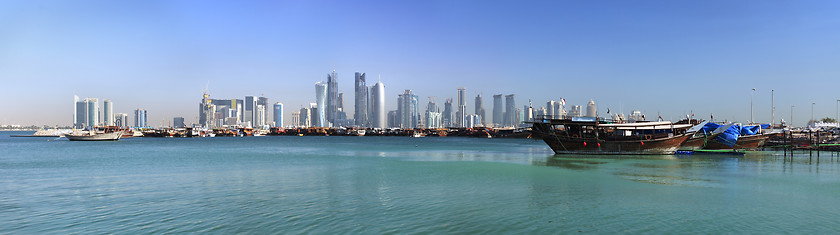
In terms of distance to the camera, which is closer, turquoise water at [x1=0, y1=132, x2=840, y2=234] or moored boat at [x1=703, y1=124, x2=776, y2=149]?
turquoise water at [x1=0, y1=132, x2=840, y2=234]

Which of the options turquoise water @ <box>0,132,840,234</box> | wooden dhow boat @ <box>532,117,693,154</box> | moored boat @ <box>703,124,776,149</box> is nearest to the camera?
turquoise water @ <box>0,132,840,234</box>

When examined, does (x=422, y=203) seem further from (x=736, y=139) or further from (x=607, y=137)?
(x=736, y=139)

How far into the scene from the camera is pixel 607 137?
1869 inches

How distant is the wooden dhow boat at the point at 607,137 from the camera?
46219 millimetres

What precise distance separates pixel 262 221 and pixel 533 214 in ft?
29.3

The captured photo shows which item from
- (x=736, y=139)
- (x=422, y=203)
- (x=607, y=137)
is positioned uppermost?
(x=607, y=137)

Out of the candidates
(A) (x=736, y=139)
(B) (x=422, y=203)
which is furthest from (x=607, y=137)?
(B) (x=422, y=203)

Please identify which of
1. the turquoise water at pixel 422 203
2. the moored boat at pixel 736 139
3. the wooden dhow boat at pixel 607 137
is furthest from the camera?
the moored boat at pixel 736 139

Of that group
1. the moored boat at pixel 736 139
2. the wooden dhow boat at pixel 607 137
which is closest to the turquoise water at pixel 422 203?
the wooden dhow boat at pixel 607 137

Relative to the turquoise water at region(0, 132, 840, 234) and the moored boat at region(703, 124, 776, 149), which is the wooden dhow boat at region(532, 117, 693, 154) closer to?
the moored boat at region(703, 124, 776, 149)

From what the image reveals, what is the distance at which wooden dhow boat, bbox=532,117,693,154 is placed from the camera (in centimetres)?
4622

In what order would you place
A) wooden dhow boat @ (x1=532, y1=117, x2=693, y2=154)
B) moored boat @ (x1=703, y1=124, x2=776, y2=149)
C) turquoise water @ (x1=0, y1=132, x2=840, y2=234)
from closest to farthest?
turquoise water @ (x1=0, y1=132, x2=840, y2=234)
wooden dhow boat @ (x1=532, y1=117, x2=693, y2=154)
moored boat @ (x1=703, y1=124, x2=776, y2=149)

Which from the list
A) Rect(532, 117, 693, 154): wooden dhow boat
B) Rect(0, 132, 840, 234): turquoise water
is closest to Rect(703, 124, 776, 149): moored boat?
Rect(532, 117, 693, 154): wooden dhow boat

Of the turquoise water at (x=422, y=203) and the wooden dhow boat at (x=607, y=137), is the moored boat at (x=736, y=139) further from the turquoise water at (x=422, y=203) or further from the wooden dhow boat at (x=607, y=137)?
the turquoise water at (x=422, y=203)
